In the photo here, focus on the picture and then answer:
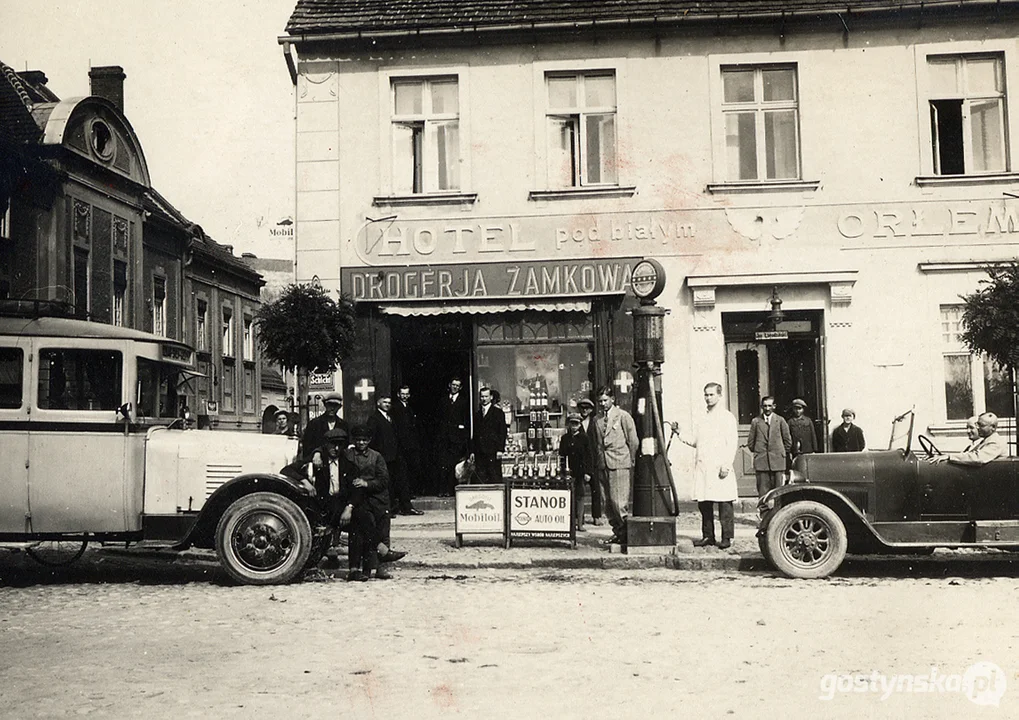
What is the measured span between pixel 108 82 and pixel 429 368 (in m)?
7.74

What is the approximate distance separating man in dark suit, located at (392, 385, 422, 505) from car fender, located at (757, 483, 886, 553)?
5979mm

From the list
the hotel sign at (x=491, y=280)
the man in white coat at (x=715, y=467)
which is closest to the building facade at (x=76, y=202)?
the hotel sign at (x=491, y=280)

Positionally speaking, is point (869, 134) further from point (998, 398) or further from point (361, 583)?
point (361, 583)

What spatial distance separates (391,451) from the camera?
13.6m

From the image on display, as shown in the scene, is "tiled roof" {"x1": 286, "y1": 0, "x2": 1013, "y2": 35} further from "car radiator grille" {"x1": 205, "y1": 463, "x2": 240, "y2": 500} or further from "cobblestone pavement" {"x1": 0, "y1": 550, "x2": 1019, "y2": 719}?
"cobblestone pavement" {"x1": 0, "y1": 550, "x2": 1019, "y2": 719}

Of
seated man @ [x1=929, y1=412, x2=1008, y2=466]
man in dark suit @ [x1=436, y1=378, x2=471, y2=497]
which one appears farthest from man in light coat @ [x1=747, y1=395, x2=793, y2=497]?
man in dark suit @ [x1=436, y1=378, x2=471, y2=497]

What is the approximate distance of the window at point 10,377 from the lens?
9203mm

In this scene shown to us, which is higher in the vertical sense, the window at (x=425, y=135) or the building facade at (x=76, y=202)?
the window at (x=425, y=135)

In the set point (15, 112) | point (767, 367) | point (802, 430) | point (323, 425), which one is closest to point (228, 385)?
point (323, 425)

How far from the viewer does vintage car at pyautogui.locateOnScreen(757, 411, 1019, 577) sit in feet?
30.7

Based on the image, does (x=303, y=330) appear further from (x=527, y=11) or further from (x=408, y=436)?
(x=527, y=11)

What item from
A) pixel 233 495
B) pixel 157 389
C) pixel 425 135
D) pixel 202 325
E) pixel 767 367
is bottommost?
pixel 233 495

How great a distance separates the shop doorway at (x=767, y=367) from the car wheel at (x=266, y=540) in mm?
8352

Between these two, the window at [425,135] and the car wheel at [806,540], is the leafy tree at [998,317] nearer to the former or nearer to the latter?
the car wheel at [806,540]
